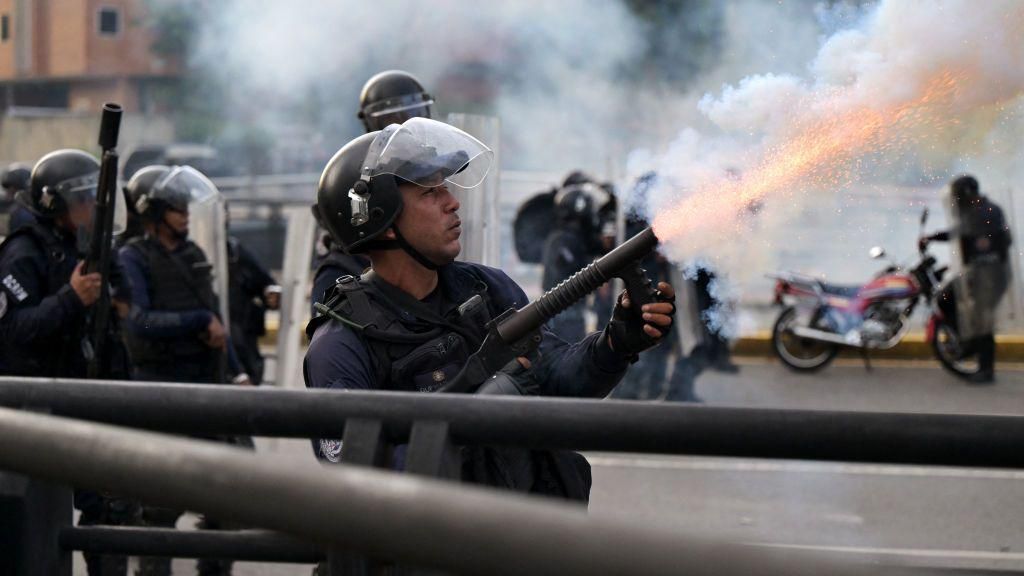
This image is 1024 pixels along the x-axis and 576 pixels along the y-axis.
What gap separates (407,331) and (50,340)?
2532 mm

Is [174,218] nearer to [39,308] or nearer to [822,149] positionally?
[39,308]

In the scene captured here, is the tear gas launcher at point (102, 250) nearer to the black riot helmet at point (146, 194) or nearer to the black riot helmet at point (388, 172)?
the black riot helmet at point (146, 194)

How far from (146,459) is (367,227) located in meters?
1.66

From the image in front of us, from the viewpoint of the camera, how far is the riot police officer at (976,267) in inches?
357

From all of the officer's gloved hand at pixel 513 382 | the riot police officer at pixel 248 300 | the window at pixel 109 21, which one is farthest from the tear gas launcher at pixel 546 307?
the window at pixel 109 21

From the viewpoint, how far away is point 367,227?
304 centimetres

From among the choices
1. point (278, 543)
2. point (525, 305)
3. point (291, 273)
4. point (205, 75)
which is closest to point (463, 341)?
point (525, 305)

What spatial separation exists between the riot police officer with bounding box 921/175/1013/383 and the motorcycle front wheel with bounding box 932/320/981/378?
9 centimetres

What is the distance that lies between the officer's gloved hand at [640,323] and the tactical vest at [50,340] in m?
2.82

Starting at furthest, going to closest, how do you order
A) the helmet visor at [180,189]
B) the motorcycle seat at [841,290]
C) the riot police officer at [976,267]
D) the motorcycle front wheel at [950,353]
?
the motorcycle seat at [841,290] < the motorcycle front wheel at [950,353] < the riot police officer at [976,267] < the helmet visor at [180,189]

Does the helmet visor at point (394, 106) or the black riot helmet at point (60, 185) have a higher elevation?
the helmet visor at point (394, 106)

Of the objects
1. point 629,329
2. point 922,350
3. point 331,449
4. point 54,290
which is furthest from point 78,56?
point 331,449

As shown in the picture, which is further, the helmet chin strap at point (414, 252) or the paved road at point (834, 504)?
the paved road at point (834, 504)

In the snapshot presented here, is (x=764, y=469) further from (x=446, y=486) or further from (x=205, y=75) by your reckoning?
(x=205, y=75)
